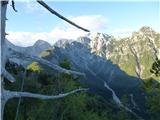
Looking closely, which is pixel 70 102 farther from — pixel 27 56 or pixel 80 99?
pixel 27 56

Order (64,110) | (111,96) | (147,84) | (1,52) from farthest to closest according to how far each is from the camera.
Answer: (111,96)
(147,84)
(64,110)
(1,52)

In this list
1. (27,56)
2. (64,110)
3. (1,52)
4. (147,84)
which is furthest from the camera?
(147,84)

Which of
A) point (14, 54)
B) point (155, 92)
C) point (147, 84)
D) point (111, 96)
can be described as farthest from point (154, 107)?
point (14, 54)

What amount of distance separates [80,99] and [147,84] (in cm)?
3895

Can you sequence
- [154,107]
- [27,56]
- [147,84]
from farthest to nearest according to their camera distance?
[147,84] < [154,107] < [27,56]

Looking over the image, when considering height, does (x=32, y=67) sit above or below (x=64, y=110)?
above

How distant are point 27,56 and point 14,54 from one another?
99 mm

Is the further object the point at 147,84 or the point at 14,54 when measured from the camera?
the point at 147,84

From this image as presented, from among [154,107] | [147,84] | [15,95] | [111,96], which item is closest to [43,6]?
[15,95]

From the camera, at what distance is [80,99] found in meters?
61.2

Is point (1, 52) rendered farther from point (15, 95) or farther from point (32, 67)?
point (32, 67)

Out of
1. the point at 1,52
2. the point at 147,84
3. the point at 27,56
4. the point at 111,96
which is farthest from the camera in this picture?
the point at 111,96

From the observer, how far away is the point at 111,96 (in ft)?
486

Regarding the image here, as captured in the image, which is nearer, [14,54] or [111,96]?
[14,54]
